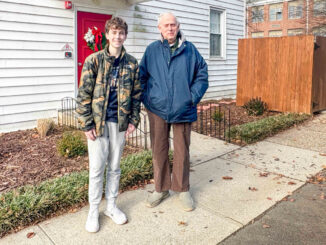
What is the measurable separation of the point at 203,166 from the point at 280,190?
1158 mm

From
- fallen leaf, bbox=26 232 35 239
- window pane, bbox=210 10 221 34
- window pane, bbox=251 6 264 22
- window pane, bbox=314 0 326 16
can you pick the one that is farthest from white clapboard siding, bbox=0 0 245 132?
window pane, bbox=251 6 264 22

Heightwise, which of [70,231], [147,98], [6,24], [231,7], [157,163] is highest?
[231,7]

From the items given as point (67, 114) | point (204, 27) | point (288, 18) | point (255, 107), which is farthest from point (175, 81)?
point (288, 18)

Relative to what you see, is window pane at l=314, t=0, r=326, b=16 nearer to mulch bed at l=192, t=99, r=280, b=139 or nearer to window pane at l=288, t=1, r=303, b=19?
window pane at l=288, t=1, r=303, b=19

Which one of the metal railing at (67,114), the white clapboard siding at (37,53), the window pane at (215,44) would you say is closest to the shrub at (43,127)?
the metal railing at (67,114)

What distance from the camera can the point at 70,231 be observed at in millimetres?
2771

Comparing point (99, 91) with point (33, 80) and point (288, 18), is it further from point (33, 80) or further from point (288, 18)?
point (288, 18)

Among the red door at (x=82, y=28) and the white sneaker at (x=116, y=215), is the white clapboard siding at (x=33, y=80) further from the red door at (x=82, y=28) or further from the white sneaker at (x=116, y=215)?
the white sneaker at (x=116, y=215)

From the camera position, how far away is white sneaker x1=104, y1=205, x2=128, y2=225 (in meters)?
2.89

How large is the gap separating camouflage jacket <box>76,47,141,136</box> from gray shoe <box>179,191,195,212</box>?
1.02 metres

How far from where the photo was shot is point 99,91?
2611mm

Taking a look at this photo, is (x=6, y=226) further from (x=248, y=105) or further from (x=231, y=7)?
(x=231, y=7)

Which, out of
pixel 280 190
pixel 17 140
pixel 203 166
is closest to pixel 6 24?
pixel 17 140

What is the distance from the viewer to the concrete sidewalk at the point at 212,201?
271 cm
